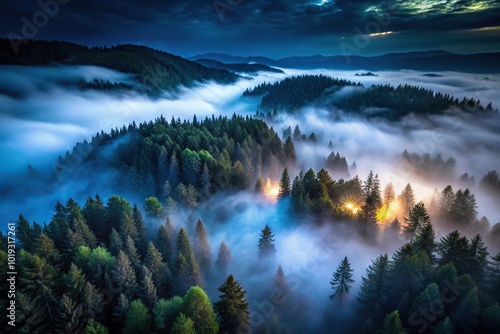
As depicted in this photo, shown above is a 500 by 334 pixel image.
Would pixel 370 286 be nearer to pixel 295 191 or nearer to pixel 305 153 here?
pixel 295 191

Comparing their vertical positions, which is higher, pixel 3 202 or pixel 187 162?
pixel 187 162

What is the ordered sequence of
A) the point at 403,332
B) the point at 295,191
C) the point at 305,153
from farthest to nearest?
the point at 305,153
the point at 295,191
the point at 403,332

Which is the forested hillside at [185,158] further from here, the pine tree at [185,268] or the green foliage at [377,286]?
the green foliage at [377,286]

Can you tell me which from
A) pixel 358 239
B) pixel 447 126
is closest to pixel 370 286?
pixel 358 239

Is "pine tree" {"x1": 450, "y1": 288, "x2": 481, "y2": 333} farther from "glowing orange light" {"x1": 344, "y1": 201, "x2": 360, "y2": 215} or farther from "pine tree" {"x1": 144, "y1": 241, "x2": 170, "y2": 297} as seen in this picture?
"pine tree" {"x1": 144, "y1": 241, "x2": 170, "y2": 297}

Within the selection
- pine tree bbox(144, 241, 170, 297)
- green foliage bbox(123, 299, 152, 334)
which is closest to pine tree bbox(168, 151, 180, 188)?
pine tree bbox(144, 241, 170, 297)
